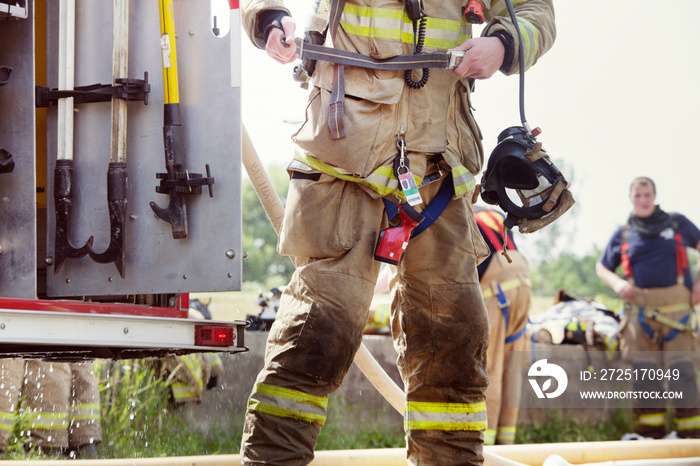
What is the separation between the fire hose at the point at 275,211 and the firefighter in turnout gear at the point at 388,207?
0.77 m

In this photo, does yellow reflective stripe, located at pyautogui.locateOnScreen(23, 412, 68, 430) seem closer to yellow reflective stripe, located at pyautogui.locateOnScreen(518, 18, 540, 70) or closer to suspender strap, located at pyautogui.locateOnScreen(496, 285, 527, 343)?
suspender strap, located at pyautogui.locateOnScreen(496, 285, 527, 343)

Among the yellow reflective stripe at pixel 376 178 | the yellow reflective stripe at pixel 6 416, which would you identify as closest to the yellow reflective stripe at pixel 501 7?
the yellow reflective stripe at pixel 376 178

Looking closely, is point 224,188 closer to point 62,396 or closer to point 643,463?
point 62,396

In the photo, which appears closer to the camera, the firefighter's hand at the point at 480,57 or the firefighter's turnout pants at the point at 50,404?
the firefighter's hand at the point at 480,57

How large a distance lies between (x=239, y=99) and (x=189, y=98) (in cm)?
20

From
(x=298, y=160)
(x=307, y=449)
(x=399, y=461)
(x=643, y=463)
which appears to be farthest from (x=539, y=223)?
(x=643, y=463)

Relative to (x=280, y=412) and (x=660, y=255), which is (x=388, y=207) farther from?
(x=660, y=255)

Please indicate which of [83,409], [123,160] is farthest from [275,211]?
[83,409]

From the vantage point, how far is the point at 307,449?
2.13m

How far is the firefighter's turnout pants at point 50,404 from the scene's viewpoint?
4.01 m

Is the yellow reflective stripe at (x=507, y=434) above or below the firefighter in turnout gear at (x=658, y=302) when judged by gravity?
below

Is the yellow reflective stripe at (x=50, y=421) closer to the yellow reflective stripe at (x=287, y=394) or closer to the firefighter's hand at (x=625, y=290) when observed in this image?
the yellow reflective stripe at (x=287, y=394)

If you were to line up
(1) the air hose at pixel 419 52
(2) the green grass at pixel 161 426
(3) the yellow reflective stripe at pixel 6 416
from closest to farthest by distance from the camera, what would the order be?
(1) the air hose at pixel 419 52 → (3) the yellow reflective stripe at pixel 6 416 → (2) the green grass at pixel 161 426

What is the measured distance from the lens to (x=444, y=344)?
2.39 meters
